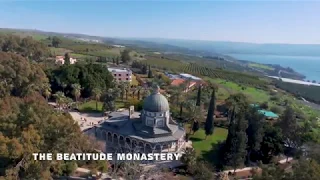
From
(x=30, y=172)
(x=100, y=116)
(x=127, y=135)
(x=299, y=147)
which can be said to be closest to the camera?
(x=30, y=172)

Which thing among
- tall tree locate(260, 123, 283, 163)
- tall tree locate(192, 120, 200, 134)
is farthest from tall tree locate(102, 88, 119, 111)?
tall tree locate(260, 123, 283, 163)

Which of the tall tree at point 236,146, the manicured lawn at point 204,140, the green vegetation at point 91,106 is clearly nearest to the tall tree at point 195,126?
the manicured lawn at point 204,140

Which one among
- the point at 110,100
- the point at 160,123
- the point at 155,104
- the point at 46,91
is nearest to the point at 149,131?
the point at 160,123

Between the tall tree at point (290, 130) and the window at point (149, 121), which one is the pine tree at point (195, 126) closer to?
the window at point (149, 121)

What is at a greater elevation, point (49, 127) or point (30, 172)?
point (49, 127)

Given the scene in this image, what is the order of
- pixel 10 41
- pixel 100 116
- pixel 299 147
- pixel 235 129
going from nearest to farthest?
pixel 235 129 < pixel 299 147 < pixel 100 116 < pixel 10 41

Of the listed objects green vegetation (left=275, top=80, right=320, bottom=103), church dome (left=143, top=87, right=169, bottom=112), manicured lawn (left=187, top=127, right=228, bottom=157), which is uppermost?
church dome (left=143, top=87, right=169, bottom=112)

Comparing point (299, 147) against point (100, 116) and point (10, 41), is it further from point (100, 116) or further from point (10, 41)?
point (10, 41)

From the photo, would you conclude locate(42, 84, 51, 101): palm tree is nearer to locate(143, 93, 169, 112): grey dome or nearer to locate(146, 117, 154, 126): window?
locate(143, 93, 169, 112): grey dome

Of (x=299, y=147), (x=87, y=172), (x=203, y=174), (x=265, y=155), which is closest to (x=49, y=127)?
(x=87, y=172)
